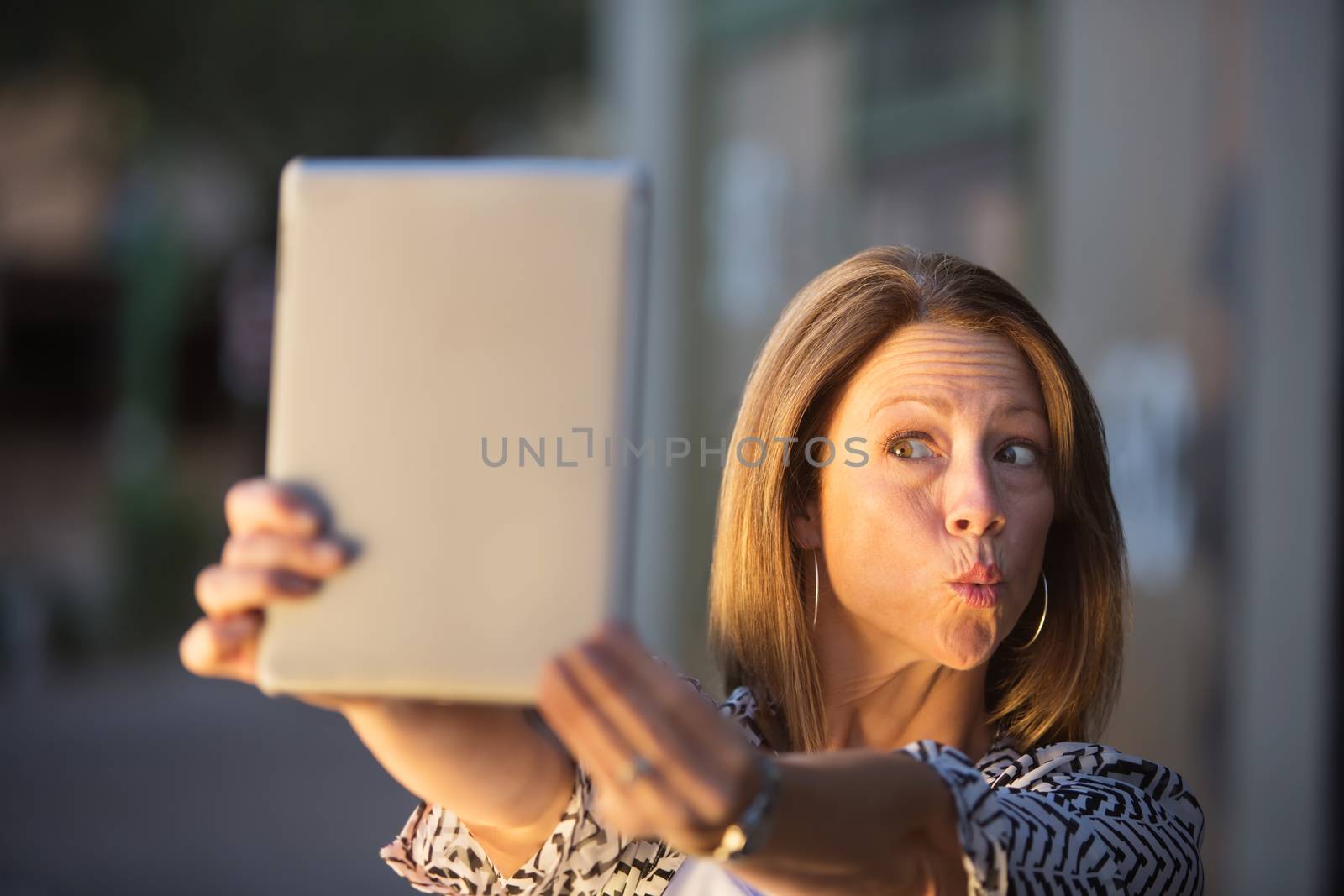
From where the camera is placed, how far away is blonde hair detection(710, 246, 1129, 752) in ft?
5.26

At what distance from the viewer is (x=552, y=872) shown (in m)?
1.40

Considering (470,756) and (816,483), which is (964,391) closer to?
(816,483)

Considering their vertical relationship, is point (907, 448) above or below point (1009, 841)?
above

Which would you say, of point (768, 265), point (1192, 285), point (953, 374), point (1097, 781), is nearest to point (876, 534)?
point (953, 374)

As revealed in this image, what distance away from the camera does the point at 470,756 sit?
1294mm

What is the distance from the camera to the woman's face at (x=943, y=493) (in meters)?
1.50

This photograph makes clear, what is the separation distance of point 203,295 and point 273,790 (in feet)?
37.3

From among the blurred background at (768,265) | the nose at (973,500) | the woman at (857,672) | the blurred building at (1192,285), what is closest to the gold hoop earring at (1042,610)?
the woman at (857,672)

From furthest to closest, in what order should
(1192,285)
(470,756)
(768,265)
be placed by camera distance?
(768,265)
(1192,285)
(470,756)

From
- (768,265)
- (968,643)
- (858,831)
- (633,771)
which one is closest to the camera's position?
(633,771)

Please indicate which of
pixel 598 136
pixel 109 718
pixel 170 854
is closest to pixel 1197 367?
pixel 170 854

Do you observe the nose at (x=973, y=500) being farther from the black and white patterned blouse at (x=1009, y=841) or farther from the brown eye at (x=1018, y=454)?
the black and white patterned blouse at (x=1009, y=841)

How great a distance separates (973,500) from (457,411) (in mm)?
565

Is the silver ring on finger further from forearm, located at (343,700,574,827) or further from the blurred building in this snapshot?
the blurred building
